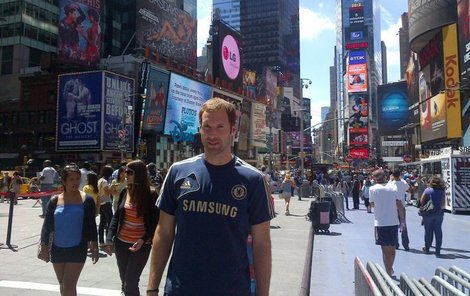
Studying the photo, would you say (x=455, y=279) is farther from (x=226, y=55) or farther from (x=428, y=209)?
(x=226, y=55)

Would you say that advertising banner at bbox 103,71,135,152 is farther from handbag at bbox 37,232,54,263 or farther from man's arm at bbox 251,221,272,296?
man's arm at bbox 251,221,272,296

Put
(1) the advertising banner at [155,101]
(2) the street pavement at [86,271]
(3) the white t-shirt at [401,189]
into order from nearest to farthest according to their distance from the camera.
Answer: (2) the street pavement at [86,271], (3) the white t-shirt at [401,189], (1) the advertising banner at [155,101]

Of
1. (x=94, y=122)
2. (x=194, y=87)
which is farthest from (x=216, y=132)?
(x=194, y=87)

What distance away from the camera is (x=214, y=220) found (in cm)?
264

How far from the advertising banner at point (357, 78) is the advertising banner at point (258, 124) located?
54.4 m

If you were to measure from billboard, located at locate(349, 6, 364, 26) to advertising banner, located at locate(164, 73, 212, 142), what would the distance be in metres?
150

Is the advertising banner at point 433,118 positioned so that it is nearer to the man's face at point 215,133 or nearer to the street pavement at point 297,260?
the street pavement at point 297,260

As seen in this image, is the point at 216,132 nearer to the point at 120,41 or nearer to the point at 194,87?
the point at 194,87

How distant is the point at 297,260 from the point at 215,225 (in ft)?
22.6

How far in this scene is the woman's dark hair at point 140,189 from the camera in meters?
5.05

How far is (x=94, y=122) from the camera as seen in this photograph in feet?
143

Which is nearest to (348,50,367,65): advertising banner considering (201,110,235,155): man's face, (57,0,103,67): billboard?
(57,0,103,67): billboard

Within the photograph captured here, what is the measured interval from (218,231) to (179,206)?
1.00 ft

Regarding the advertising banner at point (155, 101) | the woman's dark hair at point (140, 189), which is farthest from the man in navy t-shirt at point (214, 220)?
the advertising banner at point (155, 101)
